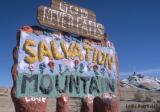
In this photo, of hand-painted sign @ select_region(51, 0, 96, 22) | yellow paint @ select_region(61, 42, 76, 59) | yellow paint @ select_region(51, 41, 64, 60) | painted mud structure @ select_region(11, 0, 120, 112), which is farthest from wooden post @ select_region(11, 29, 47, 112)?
hand-painted sign @ select_region(51, 0, 96, 22)

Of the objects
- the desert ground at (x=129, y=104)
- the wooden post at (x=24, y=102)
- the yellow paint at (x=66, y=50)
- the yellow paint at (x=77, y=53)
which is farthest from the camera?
the desert ground at (x=129, y=104)

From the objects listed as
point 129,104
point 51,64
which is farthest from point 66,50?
point 129,104

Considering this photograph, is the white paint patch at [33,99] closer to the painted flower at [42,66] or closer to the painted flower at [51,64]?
the painted flower at [42,66]

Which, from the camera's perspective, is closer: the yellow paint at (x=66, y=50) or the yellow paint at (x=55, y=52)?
the yellow paint at (x=55, y=52)

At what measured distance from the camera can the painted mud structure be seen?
869 centimetres

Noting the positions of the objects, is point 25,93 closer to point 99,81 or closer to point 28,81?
point 28,81

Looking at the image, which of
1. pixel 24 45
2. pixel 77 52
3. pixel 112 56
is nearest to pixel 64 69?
pixel 77 52

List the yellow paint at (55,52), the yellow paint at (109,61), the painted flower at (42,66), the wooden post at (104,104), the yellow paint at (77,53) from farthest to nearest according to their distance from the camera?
the yellow paint at (109,61) → the wooden post at (104,104) → the yellow paint at (77,53) → the yellow paint at (55,52) → the painted flower at (42,66)

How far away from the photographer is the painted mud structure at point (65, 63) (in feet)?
28.5

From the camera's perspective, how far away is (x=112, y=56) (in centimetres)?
1153

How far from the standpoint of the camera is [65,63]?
971 centimetres

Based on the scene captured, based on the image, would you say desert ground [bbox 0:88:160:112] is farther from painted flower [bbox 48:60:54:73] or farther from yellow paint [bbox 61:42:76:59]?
painted flower [bbox 48:60:54:73]

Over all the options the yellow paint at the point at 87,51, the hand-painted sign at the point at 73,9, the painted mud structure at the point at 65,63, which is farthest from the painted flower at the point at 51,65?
the hand-painted sign at the point at 73,9

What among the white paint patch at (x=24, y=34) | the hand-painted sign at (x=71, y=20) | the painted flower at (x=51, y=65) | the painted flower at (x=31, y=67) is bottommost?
the painted flower at (x=31, y=67)
